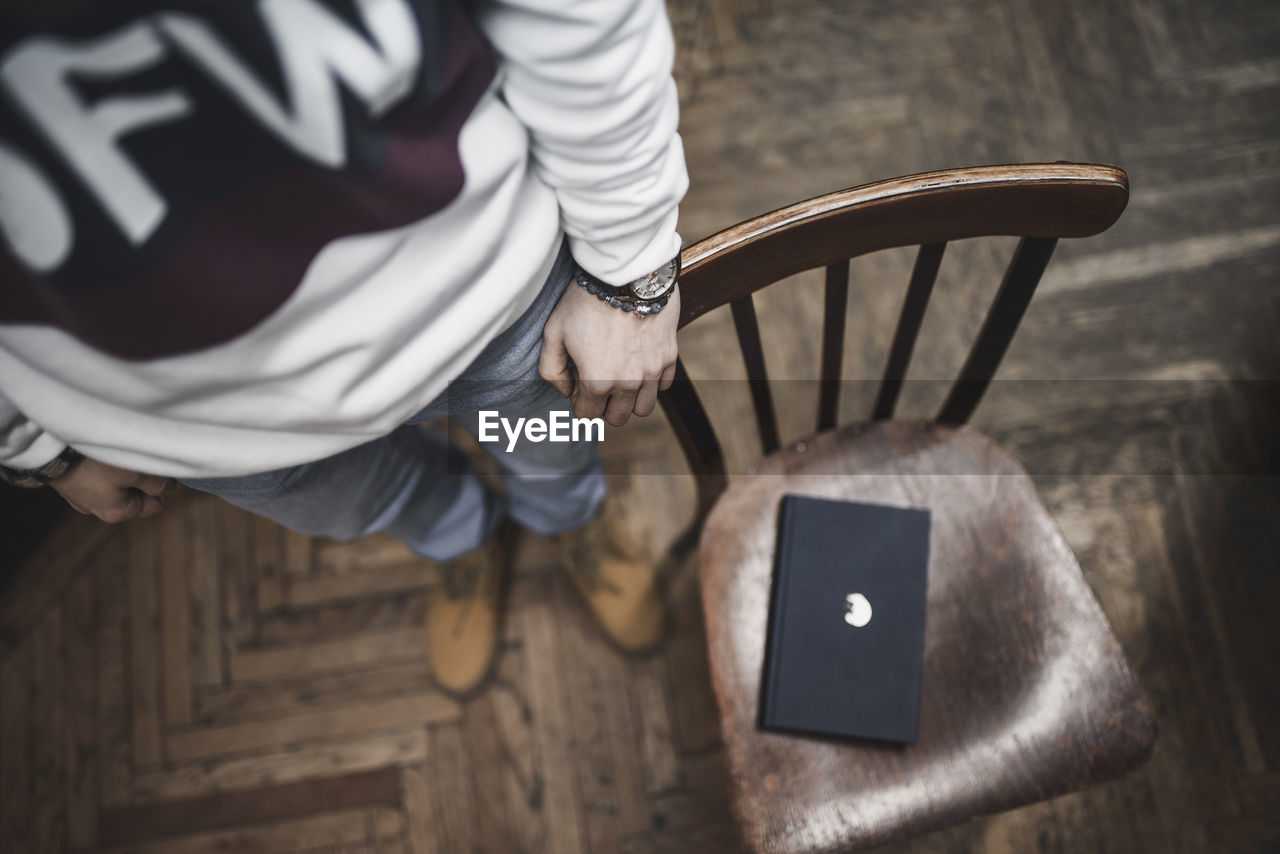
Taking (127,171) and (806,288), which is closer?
(127,171)

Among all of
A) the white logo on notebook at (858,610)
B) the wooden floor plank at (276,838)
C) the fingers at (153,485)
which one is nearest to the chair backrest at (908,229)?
the white logo on notebook at (858,610)

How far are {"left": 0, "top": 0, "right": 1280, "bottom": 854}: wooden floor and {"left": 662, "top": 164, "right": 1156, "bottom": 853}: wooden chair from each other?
43cm

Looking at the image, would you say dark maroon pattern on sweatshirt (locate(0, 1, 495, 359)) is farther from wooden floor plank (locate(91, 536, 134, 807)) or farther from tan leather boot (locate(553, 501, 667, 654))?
wooden floor plank (locate(91, 536, 134, 807))

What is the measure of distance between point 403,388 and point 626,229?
0.19 m

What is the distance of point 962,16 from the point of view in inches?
57.7

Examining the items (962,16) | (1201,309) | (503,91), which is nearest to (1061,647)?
(503,91)

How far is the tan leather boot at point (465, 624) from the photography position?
4.02 feet

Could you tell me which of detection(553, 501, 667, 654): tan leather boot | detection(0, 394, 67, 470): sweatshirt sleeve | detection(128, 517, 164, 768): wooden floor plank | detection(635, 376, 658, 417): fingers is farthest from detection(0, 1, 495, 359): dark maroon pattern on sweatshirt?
detection(128, 517, 164, 768): wooden floor plank

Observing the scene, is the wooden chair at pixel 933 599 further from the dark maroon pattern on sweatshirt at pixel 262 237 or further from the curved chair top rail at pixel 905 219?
the dark maroon pattern on sweatshirt at pixel 262 237

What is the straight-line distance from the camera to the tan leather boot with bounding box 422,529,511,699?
48.3 inches

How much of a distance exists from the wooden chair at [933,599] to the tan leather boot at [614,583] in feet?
1.16

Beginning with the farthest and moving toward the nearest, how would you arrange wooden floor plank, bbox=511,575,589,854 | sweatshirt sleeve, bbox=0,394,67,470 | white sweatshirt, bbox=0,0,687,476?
wooden floor plank, bbox=511,575,589,854 < sweatshirt sleeve, bbox=0,394,67,470 < white sweatshirt, bbox=0,0,687,476

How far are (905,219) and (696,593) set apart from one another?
79 cm

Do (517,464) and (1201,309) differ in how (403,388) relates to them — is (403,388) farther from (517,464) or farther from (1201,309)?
(1201,309)
